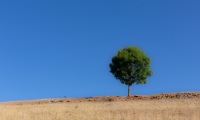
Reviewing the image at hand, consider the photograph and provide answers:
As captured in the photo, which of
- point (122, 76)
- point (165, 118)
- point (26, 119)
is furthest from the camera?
point (122, 76)

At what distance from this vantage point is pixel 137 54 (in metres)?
72.1

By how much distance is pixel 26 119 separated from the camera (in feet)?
82.0

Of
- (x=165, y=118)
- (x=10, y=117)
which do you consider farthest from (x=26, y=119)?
(x=165, y=118)

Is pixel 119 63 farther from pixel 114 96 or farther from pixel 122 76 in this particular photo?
pixel 114 96

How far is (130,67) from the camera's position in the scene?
7225 centimetres

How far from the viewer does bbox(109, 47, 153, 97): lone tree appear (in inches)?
2822

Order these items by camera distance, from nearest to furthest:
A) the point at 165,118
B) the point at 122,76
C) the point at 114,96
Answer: the point at 165,118, the point at 114,96, the point at 122,76

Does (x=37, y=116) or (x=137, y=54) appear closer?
(x=37, y=116)

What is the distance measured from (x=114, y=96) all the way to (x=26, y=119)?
3376 centimetres

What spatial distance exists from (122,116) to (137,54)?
48464mm

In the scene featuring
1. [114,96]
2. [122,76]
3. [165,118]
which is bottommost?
[165,118]

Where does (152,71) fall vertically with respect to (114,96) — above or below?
above

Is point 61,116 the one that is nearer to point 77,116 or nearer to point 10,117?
point 77,116

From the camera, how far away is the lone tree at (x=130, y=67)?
71.7 meters
